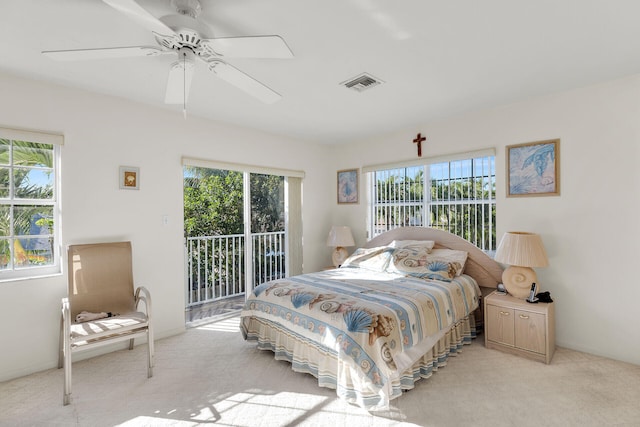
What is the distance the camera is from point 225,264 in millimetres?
4574

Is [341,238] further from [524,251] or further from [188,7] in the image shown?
[188,7]

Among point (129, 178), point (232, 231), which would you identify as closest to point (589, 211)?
point (232, 231)

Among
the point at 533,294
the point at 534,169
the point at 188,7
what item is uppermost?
the point at 188,7

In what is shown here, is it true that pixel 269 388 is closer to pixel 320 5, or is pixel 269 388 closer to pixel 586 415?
pixel 586 415

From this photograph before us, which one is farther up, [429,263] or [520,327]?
[429,263]

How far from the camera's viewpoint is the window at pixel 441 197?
3.62 m

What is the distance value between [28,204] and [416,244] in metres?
3.80

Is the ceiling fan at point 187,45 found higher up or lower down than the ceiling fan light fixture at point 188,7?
lower down

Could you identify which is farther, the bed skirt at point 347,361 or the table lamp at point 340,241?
the table lamp at point 340,241

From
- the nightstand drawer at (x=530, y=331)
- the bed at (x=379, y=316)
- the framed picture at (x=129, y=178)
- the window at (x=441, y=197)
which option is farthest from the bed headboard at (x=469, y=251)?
the framed picture at (x=129, y=178)

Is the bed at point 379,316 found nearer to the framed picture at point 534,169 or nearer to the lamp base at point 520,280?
the lamp base at point 520,280

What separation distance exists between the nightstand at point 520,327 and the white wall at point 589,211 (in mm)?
354

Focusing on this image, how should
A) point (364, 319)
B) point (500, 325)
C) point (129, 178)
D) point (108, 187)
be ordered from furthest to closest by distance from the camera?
point (129, 178)
point (108, 187)
point (500, 325)
point (364, 319)

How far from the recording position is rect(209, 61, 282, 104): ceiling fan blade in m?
1.94
